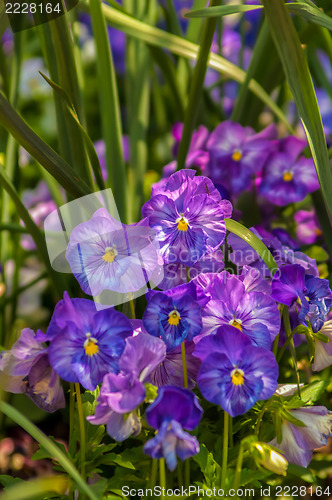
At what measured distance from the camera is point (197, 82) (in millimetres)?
806

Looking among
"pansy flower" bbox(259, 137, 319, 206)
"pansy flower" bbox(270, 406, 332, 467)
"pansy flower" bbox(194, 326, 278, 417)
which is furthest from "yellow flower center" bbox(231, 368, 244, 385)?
"pansy flower" bbox(259, 137, 319, 206)

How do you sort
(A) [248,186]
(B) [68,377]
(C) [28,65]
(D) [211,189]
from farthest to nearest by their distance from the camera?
1. (C) [28,65]
2. (A) [248,186]
3. (D) [211,189]
4. (B) [68,377]

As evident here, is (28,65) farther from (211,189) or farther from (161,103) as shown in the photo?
(211,189)

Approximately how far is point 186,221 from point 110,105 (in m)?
0.31

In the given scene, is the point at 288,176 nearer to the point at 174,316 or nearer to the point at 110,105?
the point at 110,105

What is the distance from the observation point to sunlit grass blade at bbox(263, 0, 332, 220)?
0.66m

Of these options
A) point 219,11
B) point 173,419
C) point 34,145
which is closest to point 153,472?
point 173,419

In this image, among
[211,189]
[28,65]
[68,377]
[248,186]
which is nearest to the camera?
[68,377]

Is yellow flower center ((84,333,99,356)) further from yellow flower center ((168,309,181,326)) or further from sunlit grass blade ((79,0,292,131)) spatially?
sunlit grass blade ((79,0,292,131))

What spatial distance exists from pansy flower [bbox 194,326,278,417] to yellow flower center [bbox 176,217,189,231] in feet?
0.41

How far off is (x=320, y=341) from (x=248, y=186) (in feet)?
1.39

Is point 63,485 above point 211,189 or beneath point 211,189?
beneath

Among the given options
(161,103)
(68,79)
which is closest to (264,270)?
(68,79)

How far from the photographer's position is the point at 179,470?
595mm
